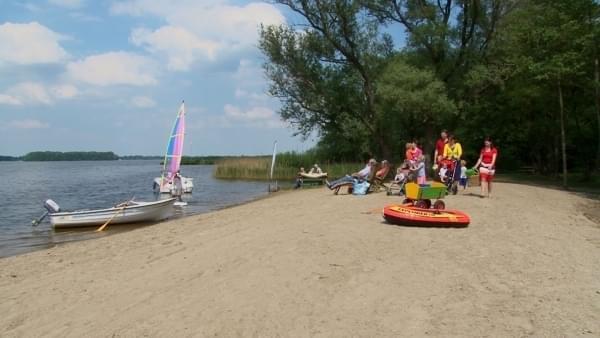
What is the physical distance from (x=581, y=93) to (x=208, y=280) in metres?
21.0

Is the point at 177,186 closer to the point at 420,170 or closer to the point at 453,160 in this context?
the point at 420,170

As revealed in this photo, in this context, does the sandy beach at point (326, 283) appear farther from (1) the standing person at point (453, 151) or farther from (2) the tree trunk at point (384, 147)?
(2) the tree trunk at point (384, 147)

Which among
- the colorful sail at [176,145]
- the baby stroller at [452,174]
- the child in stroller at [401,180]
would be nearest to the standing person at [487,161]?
the baby stroller at [452,174]

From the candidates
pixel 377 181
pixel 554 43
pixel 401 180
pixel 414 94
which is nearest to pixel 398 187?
pixel 401 180

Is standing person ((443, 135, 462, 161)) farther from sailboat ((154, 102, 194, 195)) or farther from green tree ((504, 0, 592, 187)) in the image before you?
sailboat ((154, 102, 194, 195))

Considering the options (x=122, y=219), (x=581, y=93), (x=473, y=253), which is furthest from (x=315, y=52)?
(x=473, y=253)

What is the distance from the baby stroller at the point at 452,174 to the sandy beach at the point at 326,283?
4.48m

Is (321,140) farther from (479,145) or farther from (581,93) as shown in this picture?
(581,93)

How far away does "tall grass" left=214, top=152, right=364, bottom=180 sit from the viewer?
129ft

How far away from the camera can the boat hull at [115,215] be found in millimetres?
16281

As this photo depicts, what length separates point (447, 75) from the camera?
2788 centimetres

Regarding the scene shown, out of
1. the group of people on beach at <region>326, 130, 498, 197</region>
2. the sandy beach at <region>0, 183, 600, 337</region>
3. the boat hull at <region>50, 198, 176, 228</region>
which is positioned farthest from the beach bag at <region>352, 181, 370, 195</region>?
the boat hull at <region>50, 198, 176, 228</region>

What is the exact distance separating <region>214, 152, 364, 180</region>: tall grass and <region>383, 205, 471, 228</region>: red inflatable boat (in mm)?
25660

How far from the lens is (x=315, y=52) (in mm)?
30469
